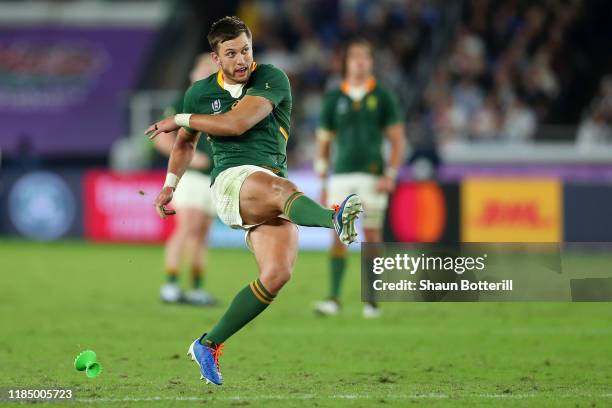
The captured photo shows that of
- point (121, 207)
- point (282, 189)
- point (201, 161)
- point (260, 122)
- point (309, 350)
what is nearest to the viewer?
point (282, 189)

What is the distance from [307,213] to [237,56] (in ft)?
3.44

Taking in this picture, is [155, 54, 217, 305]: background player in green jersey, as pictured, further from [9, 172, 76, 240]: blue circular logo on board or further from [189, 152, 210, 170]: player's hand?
[9, 172, 76, 240]: blue circular logo on board

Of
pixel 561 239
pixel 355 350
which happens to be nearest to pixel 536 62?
pixel 561 239

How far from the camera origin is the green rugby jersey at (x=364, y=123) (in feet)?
34.7

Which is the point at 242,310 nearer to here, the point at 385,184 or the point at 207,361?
the point at 207,361

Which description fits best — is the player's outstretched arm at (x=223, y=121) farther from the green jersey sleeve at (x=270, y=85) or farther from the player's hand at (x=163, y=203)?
the player's hand at (x=163, y=203)

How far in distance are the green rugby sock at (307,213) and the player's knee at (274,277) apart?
33 centimetres

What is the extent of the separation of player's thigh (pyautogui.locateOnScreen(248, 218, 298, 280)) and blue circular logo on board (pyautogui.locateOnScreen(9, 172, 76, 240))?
45.7 ft

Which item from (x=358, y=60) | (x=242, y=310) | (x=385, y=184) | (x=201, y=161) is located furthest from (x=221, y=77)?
(x=201, y=161)

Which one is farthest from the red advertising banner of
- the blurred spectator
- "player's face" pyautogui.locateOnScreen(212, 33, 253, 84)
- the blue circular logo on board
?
"player's face" pyautogui.locateOnScreen(212, 33, 253, 84)

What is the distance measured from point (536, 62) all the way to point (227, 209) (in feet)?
52.2

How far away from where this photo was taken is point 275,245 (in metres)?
6.50

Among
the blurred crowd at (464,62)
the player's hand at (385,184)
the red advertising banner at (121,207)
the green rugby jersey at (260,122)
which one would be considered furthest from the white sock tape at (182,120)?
the blurred crowd at (464,62)

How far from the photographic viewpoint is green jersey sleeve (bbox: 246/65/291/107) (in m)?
6.61
